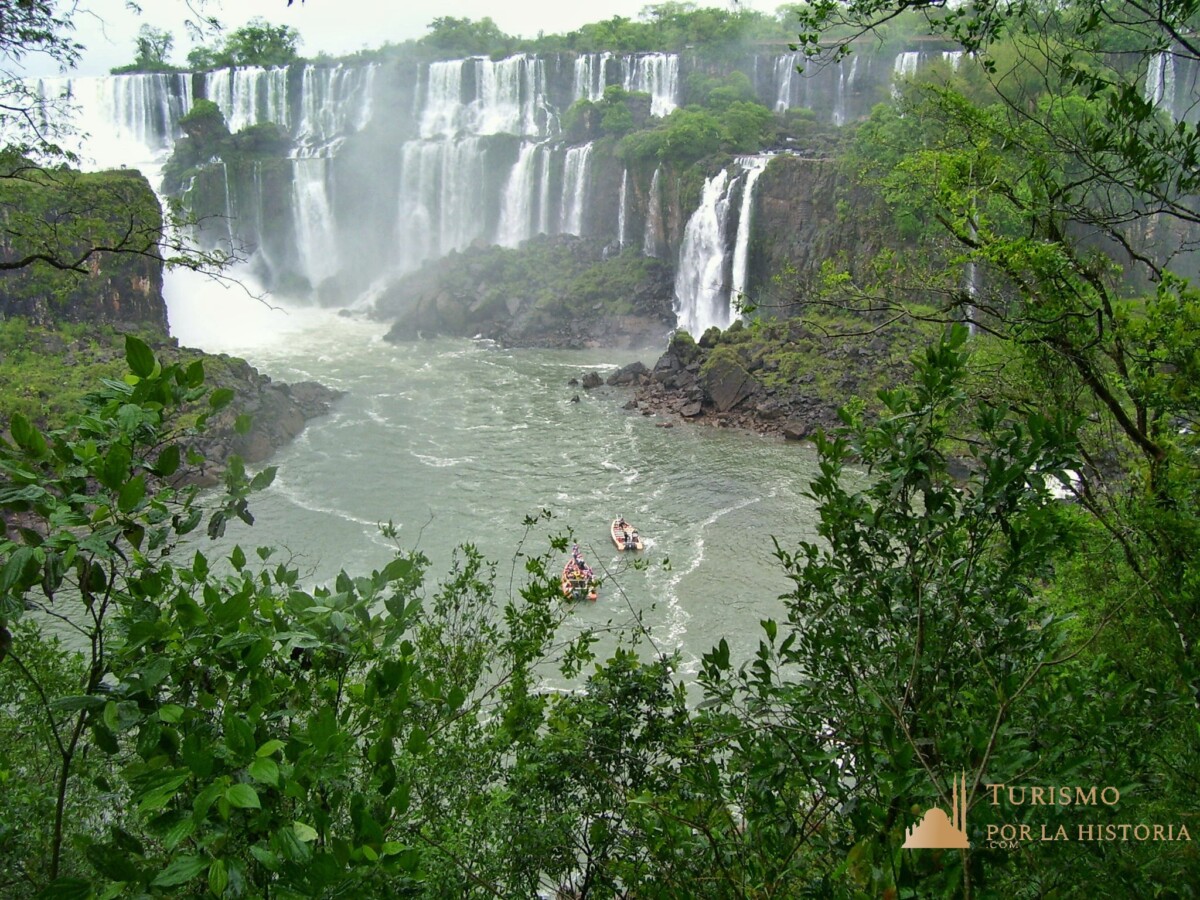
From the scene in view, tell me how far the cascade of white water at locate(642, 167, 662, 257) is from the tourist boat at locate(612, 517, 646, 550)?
868 inches

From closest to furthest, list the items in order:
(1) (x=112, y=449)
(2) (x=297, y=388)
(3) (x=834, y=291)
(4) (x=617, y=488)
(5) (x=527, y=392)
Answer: (1) (x=112, y=449) → (3) (x=834, y=291) → (4) (x=617, y=488) → (2) (x=297, y=388) → (5) (x=527, y=392)

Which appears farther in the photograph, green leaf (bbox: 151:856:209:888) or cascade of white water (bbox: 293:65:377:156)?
cascade of white water (bbox: 293:65:377:156)

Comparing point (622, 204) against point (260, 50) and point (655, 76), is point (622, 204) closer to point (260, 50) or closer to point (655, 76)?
point (655, 76)

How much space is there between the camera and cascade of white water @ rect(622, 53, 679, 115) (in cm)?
4134

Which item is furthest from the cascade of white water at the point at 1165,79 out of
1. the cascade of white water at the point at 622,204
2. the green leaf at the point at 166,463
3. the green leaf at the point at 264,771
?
the green leaf at the point at 264,771

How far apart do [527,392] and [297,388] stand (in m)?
6.29

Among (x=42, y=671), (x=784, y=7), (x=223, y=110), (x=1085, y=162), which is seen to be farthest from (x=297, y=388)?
(x=784, y=7)

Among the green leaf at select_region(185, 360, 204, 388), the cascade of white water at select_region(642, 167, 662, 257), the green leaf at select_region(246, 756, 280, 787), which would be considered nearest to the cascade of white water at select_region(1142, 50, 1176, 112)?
the cascade of white water at select_region(642, 167, 662, 257)

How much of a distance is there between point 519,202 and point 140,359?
3826 cm

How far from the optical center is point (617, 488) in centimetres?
1802

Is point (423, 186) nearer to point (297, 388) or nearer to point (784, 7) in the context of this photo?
point (297, 388)

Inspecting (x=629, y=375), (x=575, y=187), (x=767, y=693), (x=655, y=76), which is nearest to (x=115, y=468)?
(x=767, y=693)

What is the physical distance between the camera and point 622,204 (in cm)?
3622

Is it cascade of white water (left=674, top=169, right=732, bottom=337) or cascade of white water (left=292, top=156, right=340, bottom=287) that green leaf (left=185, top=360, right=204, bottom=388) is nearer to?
cascade of white water (left=674, top=169, right=732, bottom=337)
